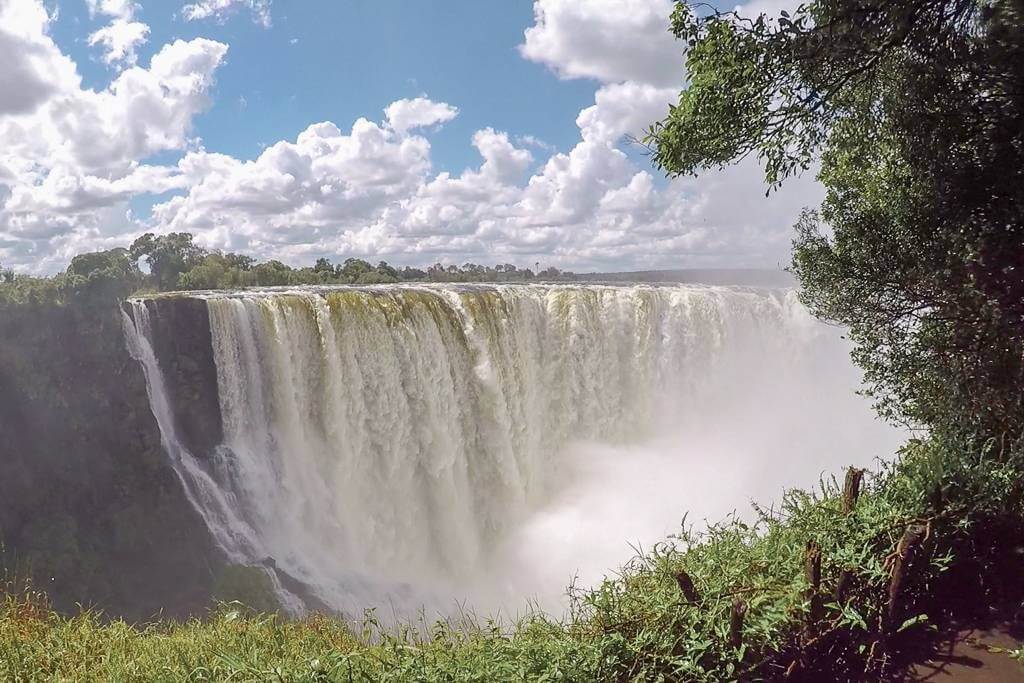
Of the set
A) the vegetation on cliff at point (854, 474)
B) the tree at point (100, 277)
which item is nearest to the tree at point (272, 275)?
the tree at point (100, 277)

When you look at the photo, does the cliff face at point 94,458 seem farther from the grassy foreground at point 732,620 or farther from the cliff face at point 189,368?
the grassy foreground at point 732,620

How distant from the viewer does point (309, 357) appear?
14430 mm

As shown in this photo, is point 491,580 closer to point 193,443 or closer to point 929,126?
point 193,443

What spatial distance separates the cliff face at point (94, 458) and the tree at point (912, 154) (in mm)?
13218

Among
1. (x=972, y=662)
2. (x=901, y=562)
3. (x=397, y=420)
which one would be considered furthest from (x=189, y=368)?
(x=972, y=662)

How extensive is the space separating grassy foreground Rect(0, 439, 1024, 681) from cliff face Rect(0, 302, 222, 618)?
11.2 m

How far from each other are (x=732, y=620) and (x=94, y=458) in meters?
16.1

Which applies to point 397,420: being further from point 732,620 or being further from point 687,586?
point 732,620

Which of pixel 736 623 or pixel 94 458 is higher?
pixel 736 623

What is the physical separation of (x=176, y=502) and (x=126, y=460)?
1.65m

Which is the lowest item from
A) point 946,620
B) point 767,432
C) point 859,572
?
point 767,432

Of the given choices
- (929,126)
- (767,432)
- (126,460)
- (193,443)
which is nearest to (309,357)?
(193,443)

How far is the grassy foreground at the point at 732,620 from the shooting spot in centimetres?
292

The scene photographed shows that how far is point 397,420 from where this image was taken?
15.1 meters
